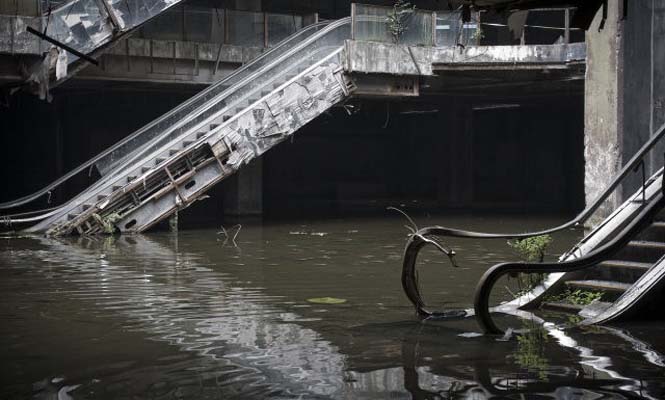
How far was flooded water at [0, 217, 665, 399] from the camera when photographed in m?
7.03

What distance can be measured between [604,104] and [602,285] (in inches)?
409

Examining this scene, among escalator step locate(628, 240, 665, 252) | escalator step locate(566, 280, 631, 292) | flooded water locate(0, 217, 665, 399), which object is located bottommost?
flooded water locate(0, 217, 665, 399)

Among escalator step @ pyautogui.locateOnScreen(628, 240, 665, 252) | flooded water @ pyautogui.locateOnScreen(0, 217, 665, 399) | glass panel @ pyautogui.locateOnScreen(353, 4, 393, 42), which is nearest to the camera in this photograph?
flooded water @ pyautogui.locateOnScreen(0, 217, 665, 399)

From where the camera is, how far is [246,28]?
25.3 metres

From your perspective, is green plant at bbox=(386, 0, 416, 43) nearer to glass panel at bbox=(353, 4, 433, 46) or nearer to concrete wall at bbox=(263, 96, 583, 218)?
glass panel at bbox=(353, 4, 433, 46)

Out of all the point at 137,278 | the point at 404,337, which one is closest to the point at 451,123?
the point at 137,278

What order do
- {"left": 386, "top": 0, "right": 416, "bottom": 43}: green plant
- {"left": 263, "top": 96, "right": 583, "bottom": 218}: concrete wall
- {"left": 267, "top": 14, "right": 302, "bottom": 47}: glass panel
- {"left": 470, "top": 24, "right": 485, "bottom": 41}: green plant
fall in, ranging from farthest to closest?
{"left": 263, "top": 96, "right": 583, "bottom": 218}: concrete wall → {"left": 267, "top": 14, "right": 302, "bottom": 47}: glass panel → {"left": 470, "top": 24, "right": 485, "bottom": 41}: green plant → {"left": 386, "top": 0, "right": 416, "bottom": 43}: green plant

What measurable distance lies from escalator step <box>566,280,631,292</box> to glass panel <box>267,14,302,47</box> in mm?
16203

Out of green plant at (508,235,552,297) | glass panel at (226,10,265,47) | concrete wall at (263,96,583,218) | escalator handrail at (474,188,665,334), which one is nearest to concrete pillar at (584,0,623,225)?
green plant at (508,235,552,297)

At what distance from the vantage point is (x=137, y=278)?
13.9 metres

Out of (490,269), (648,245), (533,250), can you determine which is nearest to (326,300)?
(533,250)

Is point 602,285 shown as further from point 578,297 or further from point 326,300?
point 326,300

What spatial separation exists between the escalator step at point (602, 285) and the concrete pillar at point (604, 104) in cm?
891

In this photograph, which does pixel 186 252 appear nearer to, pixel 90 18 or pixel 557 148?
pixel 90 18
